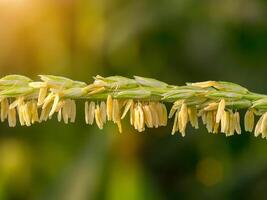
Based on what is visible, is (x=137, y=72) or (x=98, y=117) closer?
(x=98, y=117)

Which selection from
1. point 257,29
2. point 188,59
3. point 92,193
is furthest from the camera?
point 188,59

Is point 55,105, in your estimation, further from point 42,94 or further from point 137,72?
point 137,72

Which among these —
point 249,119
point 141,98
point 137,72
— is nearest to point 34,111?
point 141,98

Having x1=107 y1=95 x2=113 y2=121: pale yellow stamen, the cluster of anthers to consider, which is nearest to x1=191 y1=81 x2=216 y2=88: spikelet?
the cluster of anthers

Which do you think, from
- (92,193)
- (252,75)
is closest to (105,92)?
(92,193)

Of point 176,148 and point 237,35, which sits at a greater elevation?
point 237,35

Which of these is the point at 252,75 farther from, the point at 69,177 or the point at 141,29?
the point at 69,177
